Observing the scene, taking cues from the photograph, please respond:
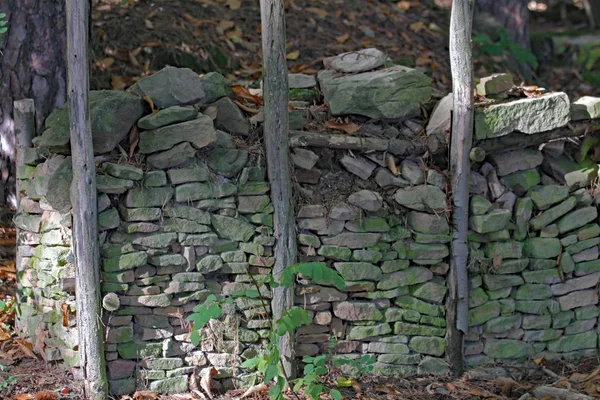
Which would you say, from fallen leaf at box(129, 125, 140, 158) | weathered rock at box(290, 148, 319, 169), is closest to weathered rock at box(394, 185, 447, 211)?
weathered rock at box(290, 148, 319, 169)

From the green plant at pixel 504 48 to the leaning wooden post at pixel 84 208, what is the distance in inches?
186

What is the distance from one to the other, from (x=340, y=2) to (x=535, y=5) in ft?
16.3

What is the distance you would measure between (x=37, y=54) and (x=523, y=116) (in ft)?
11.5

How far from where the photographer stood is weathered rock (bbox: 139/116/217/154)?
455 cm

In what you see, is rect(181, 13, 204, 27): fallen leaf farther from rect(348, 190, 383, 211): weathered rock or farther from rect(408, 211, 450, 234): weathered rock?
rect(408, 211, 450, 234): weathered rock

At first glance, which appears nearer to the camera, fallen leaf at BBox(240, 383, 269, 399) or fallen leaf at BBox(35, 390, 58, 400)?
fallen leaf at BBox(35, 390, 58, 400)

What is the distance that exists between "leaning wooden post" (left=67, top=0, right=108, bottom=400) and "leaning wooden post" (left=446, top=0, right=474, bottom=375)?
2373 millimetres

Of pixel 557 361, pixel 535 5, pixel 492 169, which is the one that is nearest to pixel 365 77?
pixel 492 169

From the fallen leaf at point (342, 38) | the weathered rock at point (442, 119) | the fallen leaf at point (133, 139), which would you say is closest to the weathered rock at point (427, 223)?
the weathered rock at point (442, 119)

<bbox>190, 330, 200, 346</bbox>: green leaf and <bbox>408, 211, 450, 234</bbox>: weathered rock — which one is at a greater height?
<bbox>408, 211, 450, 234</bbox>: weathered rock

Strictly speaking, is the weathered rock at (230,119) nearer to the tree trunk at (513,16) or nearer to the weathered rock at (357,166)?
the weathered rock at (357,166)

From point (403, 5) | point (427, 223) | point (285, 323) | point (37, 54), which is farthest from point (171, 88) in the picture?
point (403, 5)

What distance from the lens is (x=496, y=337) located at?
5172mm

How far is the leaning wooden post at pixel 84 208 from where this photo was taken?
4.28 m
